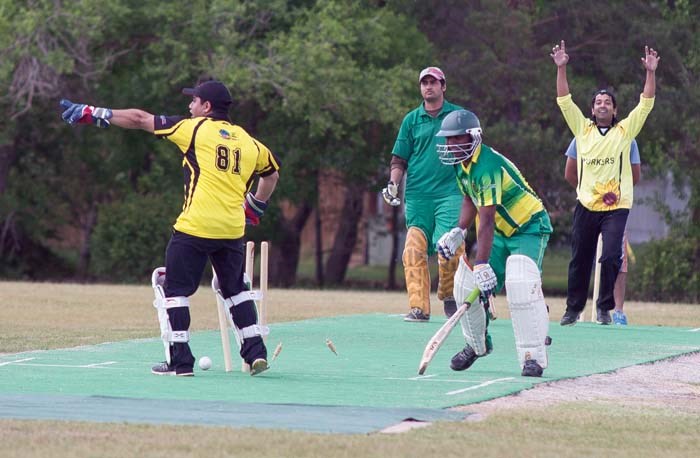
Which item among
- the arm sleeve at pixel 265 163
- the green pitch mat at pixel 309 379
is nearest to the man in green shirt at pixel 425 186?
the green pitch mat at pixel 309 379

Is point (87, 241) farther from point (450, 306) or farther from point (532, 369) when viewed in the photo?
point (532, 369)

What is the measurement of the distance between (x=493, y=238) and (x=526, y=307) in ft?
1.81

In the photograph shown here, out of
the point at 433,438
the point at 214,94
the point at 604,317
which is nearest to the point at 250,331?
the point at 214,94

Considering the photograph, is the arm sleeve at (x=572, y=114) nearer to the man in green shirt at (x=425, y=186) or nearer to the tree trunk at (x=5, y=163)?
the man in green shirt at (x=425, y=186)

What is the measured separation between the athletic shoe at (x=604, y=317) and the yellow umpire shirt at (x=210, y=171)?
19.0 feet

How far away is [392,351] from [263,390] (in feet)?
9.59

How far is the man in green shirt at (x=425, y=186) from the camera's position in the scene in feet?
45.8

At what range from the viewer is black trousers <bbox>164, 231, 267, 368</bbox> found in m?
9.98

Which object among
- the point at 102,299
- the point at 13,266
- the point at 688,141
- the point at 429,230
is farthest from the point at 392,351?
the point at 13,266

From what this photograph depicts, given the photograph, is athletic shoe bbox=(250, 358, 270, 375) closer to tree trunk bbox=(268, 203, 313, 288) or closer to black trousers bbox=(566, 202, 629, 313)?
black trousers bbox=(566, 202, 629, 313)

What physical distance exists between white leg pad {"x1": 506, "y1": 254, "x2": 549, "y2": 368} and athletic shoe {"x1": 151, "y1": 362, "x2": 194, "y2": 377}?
86.3 inches

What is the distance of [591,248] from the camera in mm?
14094

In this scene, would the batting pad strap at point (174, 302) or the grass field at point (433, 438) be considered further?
the batting pad strap at point (174, 302)

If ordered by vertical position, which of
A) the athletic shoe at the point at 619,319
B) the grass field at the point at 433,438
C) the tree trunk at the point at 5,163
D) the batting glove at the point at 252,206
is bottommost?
the grass field at the point at 433,438
